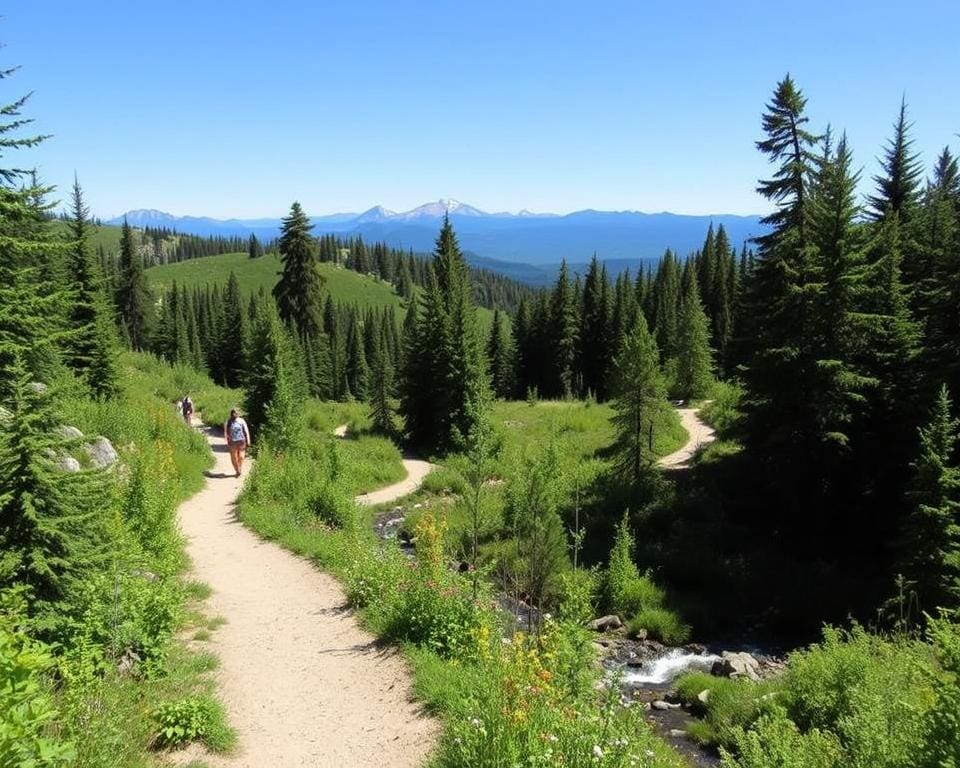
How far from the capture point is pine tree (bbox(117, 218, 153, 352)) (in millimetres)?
67250

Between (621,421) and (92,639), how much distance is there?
1912 centimetres

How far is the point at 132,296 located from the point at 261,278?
10926 cm

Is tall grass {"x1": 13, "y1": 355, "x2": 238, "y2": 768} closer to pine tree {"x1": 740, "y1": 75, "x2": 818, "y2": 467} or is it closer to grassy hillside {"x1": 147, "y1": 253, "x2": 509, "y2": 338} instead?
pine tree {"x1": 740, "y1": 75, "x2": 818, "y2": 467}

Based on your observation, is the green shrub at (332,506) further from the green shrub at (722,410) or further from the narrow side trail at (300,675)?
the green shrub at (722,410)

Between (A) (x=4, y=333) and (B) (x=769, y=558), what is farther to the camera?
(B) (x=769, y=558)

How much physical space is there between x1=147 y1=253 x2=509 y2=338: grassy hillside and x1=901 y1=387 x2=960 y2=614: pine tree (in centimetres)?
14742

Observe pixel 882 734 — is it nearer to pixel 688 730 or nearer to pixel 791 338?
pixel 688 730

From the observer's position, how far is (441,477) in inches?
1011

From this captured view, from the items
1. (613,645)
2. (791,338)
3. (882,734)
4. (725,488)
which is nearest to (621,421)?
(725,488)

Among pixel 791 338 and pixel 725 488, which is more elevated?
pixel 791 338

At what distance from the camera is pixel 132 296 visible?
6844 centimetres

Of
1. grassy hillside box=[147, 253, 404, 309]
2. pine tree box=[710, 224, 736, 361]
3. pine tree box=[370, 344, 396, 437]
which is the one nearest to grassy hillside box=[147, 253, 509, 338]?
grassy hillside box=[147, 253, 404, 309]

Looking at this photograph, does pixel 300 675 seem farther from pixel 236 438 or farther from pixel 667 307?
pixel 667 307

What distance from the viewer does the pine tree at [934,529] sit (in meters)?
13.8
